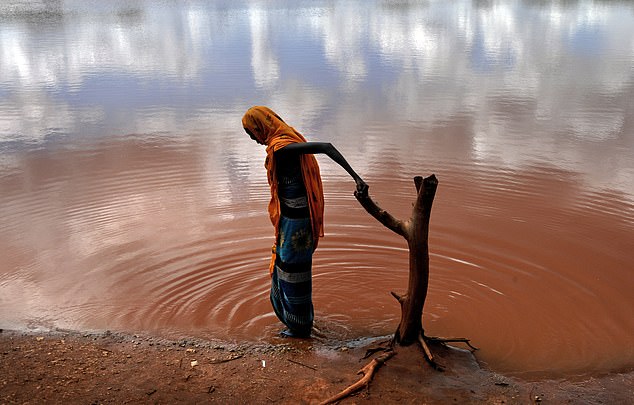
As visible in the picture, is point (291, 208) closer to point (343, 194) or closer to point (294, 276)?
point (294, 276)

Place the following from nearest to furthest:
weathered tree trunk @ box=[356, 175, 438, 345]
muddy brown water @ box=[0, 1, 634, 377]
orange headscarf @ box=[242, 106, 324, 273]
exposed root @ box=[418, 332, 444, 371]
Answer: weathered tree trunk @ box=[356, 175, 438, 345] < exposed root @ box=[418, 332, 444, 371] < orange headscarf @ box=[242, 106, 324, 273] < muddy brown water @ box=[0, 1, 634, 377]

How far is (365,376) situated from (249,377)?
0.62 meters

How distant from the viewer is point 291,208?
3.87 metres

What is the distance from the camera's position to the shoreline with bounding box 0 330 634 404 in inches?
133

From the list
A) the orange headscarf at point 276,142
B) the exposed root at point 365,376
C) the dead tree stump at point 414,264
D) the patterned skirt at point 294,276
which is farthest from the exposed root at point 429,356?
the orange headscarf at point 276,142

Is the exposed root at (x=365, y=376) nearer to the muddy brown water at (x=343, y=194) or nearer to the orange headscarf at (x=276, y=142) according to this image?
the muddy brown water at (x=343, y=194)

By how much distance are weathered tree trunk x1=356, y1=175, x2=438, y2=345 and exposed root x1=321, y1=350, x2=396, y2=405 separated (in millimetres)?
157

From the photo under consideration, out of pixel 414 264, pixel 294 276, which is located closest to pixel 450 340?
pixel 414 264

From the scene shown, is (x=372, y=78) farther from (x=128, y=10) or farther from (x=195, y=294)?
(x=128, y=10)

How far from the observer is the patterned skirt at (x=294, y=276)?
3908 millimetres

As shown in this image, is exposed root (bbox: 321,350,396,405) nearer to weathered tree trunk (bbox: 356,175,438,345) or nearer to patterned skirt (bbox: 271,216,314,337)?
weathered tree trunk (bbox: 356,175,438,345)

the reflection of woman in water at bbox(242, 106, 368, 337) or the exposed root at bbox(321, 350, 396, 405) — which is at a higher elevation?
the reflection of woman in water at bbox(242, 106, 368, 337)

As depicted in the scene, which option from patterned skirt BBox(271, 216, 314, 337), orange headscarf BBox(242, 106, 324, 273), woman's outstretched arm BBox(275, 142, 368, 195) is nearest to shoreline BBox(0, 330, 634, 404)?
patterned skirt BBox(271, 216, 314, 337)

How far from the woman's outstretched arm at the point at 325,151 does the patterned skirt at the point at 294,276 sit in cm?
45
